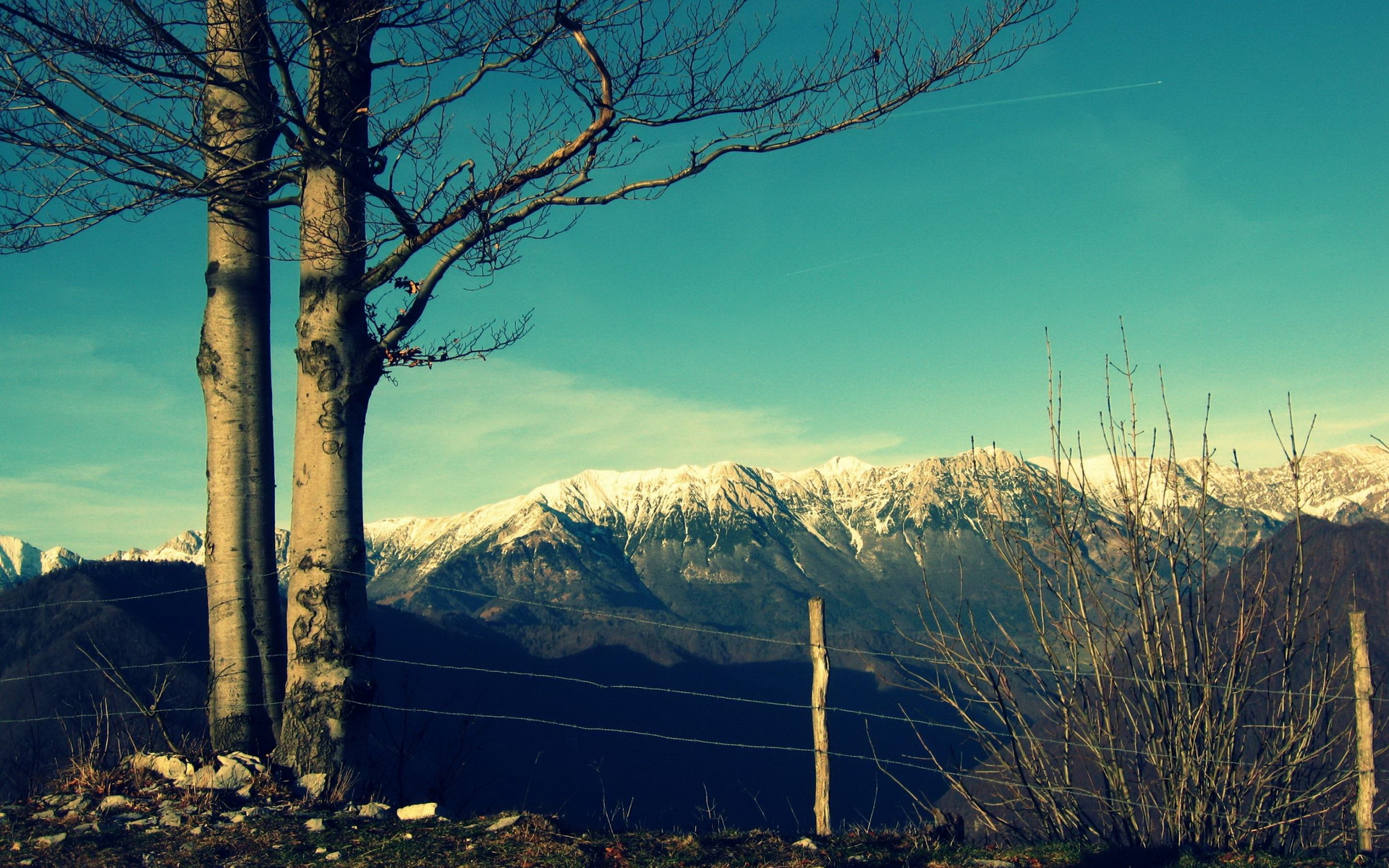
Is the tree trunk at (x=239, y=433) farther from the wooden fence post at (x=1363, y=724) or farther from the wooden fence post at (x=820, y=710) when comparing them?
the wooden fence post at (x=1363, y=724)

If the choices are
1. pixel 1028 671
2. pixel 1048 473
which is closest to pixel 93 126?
pixel 1048 473

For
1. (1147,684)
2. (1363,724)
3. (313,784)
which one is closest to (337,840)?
(313,784)

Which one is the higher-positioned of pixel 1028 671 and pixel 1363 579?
pixel 1028 671

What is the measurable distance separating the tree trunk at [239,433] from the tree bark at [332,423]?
1.69 ft

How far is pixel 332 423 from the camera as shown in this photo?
19.5 feet

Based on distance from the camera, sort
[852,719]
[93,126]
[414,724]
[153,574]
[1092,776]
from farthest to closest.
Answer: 1. [852,719]
2. [153,574]
3. [414,724]
4. [1092,776]
5. [93,126]

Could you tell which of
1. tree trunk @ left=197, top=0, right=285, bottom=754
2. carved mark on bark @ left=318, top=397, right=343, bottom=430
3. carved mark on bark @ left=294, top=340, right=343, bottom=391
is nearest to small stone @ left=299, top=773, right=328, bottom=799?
tree trunk @ left=197, top=0, right=285, bottom=754

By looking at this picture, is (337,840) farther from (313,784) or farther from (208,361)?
(208,361)

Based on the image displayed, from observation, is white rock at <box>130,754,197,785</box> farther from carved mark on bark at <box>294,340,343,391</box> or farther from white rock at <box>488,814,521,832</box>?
carved mark on bark at <box>294,340,343,391</box>

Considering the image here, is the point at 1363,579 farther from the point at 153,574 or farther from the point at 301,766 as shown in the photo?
the point at 153,574

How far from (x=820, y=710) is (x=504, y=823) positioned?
323cm

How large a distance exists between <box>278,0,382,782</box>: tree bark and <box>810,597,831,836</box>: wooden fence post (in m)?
3.40

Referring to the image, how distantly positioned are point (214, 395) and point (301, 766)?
256 cm

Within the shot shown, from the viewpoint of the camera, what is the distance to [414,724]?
222ft
